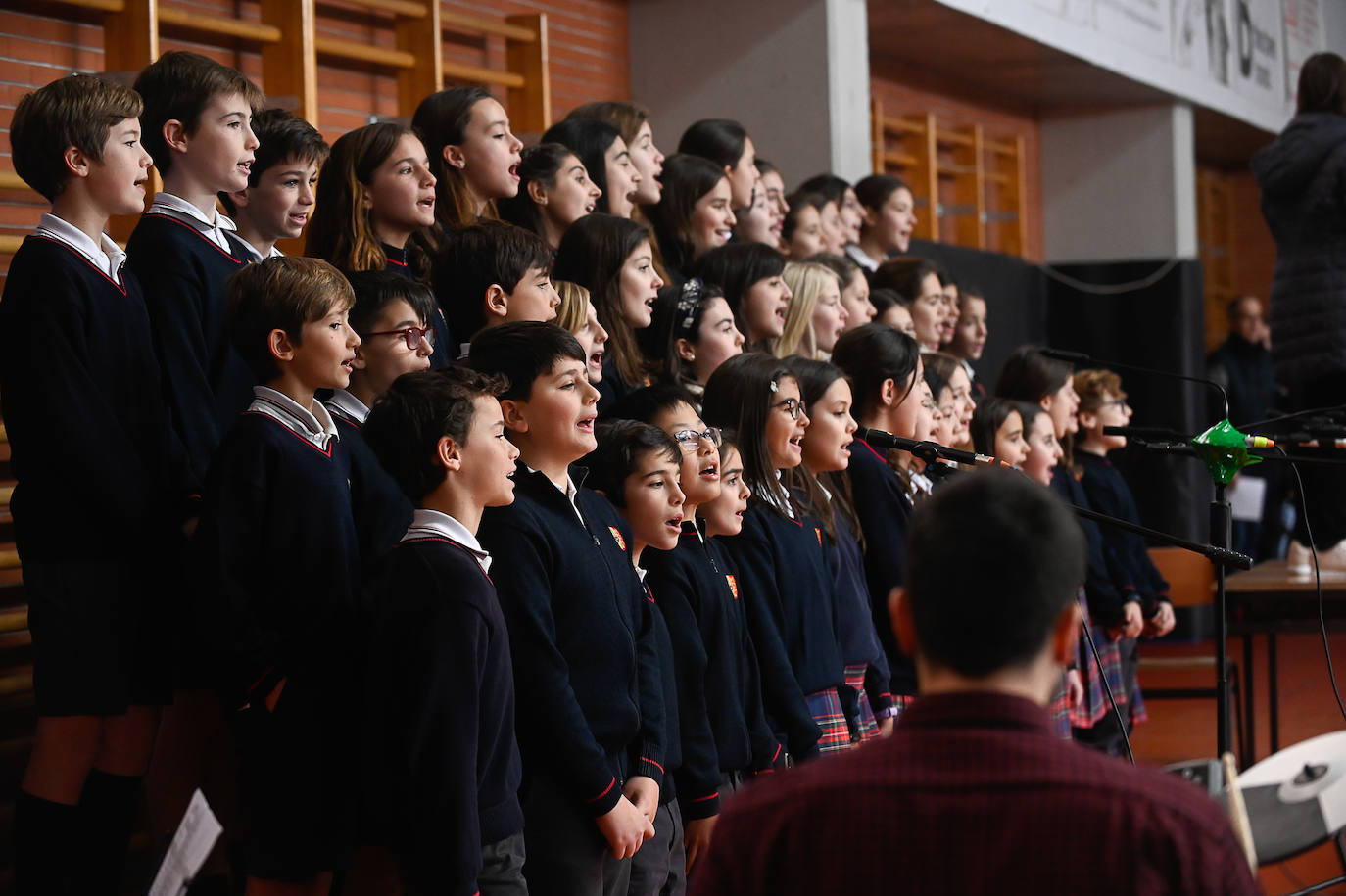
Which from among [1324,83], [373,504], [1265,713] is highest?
[1324,83]

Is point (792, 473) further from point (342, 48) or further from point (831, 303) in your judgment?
point (342, 48)

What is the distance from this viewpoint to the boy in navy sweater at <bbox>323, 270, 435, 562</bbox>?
2.27 m

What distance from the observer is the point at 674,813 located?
7.84 feet

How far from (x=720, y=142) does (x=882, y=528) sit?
54.3 inches

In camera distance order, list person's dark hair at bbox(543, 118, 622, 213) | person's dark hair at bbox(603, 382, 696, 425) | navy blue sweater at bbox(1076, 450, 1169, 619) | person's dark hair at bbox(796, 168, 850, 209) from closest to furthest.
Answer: person's dark hair at bbox(603, 382, 696, 425) < person's dark hair at bbox(543, 118, 622, 213) < navy blue sweater at bbox(1076, 450, 1169, 619) < person's dark hair at bbox(796, 168, 850, 209)

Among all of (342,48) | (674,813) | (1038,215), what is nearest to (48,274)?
(674,813)

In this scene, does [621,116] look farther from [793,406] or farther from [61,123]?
[61,123]

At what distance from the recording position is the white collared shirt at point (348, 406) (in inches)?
93.1

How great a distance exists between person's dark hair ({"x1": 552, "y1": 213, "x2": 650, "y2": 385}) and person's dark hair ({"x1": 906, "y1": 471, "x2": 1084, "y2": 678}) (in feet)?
6.70

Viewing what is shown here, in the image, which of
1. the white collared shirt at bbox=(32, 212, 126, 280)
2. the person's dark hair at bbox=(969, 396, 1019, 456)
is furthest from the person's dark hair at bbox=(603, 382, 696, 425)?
the person's dark hair at bbox=(969, 396, 1019, 456)

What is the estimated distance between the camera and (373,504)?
2.24 metres

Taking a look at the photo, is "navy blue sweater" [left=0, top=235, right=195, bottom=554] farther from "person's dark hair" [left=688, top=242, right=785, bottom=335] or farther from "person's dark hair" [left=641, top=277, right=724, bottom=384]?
"person's dark hair" [left=688, top=242, right=785, bottom=335]

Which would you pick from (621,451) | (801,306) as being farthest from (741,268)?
(621,451)

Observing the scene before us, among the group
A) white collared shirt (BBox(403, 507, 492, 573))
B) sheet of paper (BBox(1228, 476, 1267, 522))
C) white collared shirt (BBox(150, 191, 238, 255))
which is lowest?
sheet of paper (BBox(1228, 476, 1267, 522))
